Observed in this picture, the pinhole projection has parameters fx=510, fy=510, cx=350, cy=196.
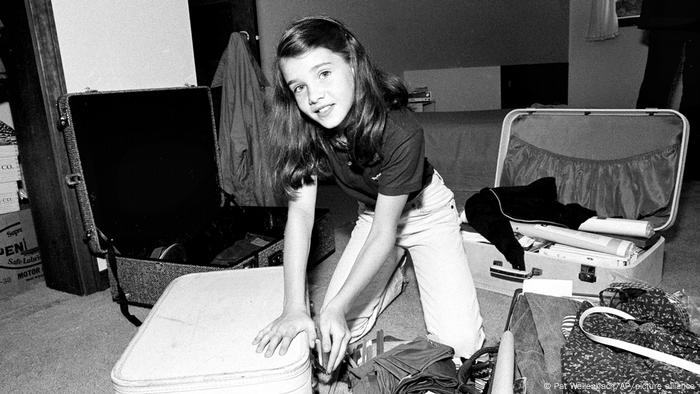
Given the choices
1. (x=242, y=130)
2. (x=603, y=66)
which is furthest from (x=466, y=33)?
(x=242, y=130)

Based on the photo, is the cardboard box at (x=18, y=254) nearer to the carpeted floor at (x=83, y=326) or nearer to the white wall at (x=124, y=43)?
the carpeted floor at (x=83, y=326)

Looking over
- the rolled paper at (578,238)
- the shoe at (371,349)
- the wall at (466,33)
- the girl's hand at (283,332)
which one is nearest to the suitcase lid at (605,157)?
the rolled paper at (578,238)

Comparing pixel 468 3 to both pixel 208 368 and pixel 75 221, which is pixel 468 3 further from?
pixel 208 368

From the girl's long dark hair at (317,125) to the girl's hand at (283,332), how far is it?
436mm

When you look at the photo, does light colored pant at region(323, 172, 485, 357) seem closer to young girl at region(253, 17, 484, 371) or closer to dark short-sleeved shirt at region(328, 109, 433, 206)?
young girl at region(253, 17, 484, 371)

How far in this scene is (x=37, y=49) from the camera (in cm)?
178

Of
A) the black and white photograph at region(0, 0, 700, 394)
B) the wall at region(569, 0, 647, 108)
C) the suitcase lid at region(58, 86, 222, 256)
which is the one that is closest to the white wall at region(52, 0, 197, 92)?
the black and white photograph at region(0, 0, 700, 394)

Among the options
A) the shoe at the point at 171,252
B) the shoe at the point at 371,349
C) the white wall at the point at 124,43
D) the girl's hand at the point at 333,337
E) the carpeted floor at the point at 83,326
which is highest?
the white wall at the point at 124,43

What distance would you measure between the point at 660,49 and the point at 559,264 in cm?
225

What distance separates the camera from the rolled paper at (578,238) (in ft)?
5.21

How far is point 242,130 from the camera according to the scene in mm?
2418

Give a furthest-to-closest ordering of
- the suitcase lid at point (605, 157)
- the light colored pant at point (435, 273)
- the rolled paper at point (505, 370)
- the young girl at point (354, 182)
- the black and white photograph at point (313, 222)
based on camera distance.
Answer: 1. the suitcase lid at point (605, 157)
2. the light colored pant at point (435, 273)
3. the young girl at point (354, 182)
4. the black and white photograph at point (313, 222)
5. the rolled paper at point (505, 370)

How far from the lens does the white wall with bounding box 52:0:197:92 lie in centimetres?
187

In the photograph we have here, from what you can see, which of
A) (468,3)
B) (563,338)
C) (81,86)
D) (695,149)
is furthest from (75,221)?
(468,3)
